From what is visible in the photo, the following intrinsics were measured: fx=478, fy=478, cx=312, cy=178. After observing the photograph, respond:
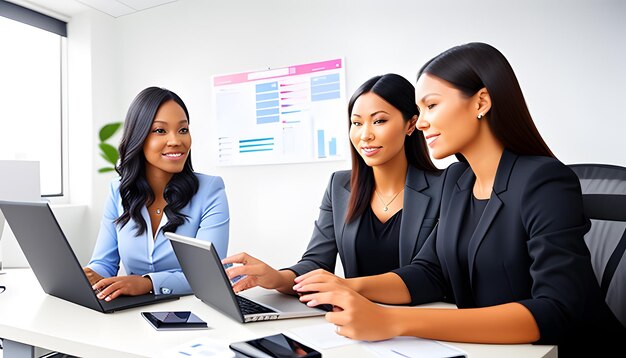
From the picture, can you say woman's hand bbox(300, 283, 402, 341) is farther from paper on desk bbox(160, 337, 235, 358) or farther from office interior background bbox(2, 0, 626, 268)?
office interior background bbox(2, 0, 626, 268)

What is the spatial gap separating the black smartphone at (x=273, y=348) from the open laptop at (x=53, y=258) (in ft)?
1.58

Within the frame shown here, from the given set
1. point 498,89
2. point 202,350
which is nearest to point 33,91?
point 202,350

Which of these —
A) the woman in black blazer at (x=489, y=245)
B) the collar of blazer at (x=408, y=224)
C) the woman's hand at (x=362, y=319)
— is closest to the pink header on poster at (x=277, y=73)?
the collar of blazer at (x=408, y=224)

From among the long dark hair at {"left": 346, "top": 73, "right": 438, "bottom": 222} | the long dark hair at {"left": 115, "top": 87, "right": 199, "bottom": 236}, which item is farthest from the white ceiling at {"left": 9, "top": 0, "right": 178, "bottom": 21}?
the long dark hair at {"left": 346, "top": 73, "right": 438, "bottom": 222}

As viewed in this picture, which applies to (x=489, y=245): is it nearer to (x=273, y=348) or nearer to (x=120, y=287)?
(x=273, y=348)

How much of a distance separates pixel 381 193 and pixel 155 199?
84 cm

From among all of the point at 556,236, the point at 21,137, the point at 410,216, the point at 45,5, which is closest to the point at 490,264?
the point at 556,236

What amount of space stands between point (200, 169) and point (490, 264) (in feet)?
9.89

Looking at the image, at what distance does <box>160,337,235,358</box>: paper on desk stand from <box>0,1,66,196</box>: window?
3.24m

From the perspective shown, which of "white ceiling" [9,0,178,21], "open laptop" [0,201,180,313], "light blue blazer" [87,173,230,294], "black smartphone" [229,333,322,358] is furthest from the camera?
"white ceiling" [9,0,178,21]

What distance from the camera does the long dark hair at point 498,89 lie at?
1045 mm

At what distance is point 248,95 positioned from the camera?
138 inches

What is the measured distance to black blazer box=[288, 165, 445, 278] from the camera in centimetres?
156

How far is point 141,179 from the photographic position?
5.86ft
